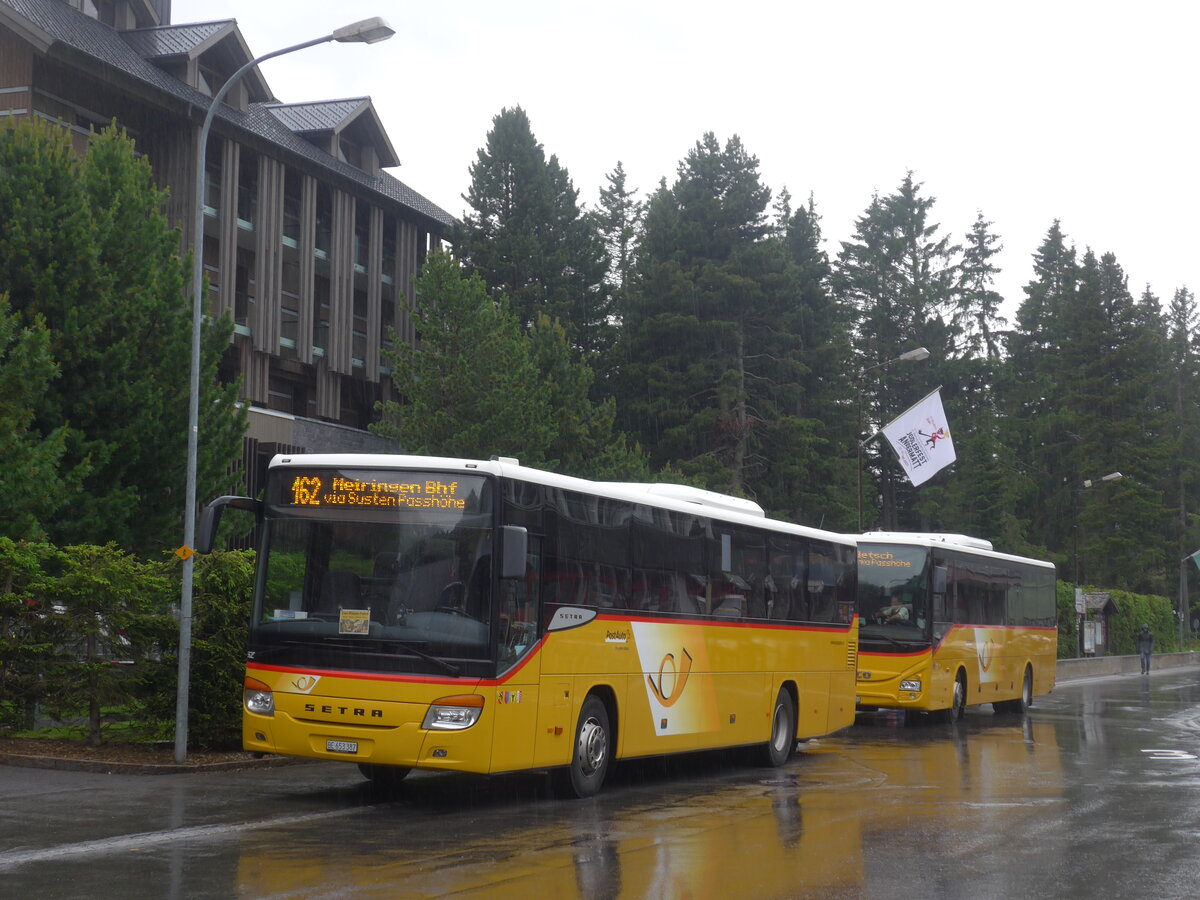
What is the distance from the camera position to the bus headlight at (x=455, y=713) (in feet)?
39.1

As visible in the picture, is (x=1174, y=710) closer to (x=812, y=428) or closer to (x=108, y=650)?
(x=108, y=650)

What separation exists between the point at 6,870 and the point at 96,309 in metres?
15.2

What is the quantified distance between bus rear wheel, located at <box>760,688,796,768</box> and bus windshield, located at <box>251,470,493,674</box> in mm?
6576

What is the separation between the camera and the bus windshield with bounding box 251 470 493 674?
477 inches

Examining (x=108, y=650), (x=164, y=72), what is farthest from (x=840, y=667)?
(x=164, y=72)

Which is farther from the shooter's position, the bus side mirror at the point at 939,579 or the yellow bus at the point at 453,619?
the bus side mirror at the point at 939,579

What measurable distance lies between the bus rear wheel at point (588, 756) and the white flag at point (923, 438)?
22124 millimetres

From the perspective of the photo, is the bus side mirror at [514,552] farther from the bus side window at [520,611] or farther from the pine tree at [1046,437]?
the pine tree at [1046,437]

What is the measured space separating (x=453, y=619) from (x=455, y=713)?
2.50ft

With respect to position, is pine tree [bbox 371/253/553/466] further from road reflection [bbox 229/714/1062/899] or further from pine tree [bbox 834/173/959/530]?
pine tree [bbox 834/173/959/530]

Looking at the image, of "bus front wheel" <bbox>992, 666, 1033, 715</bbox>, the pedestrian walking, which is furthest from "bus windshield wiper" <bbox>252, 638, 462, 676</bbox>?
the pedestrian walking

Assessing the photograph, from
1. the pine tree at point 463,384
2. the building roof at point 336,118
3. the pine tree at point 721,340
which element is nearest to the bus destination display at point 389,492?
the pine tree at point 463,384

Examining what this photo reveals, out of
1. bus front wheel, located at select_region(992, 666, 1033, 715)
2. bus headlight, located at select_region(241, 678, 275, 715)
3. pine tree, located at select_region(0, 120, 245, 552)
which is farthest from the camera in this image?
bus front wheel, located at select_region(992, 666, 1033, 715)

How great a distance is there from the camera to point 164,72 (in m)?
39.1
